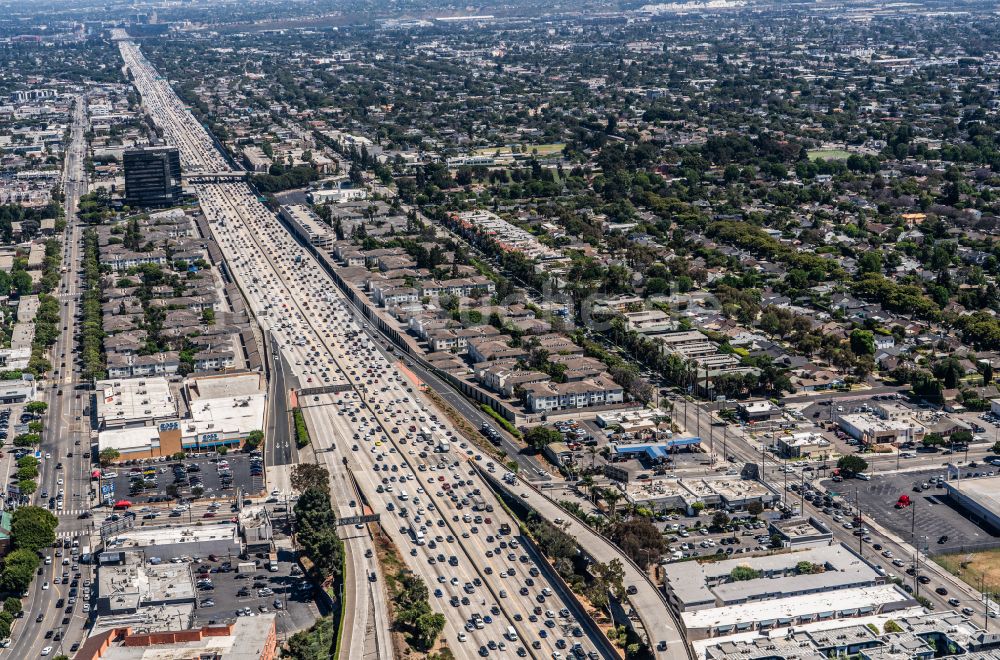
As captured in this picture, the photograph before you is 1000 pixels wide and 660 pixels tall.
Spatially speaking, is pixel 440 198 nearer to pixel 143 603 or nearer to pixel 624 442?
pixel 624 442

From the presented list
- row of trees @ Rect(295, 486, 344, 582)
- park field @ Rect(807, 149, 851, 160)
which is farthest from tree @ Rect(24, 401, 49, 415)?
park field @ Rect(807, 149, 851, 160)

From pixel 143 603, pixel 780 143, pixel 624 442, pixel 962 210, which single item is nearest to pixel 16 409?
pixel 143 603

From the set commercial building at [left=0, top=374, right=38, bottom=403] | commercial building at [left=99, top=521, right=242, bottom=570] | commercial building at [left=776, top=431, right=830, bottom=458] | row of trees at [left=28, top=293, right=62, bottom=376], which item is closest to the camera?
commercial building at [left=99, top=521, right=242, bottom=570]

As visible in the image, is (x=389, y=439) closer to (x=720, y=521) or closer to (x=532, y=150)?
(x=720, y=521)

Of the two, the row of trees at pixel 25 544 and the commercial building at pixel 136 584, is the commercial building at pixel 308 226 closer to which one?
the row of trees at pixel 25 544

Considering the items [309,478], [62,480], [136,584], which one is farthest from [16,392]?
[136,584]

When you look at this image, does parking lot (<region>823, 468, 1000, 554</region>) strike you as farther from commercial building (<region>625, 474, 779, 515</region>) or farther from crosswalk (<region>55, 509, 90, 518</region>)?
crosswalk (<region>55, 509, 90, 518</region>)
